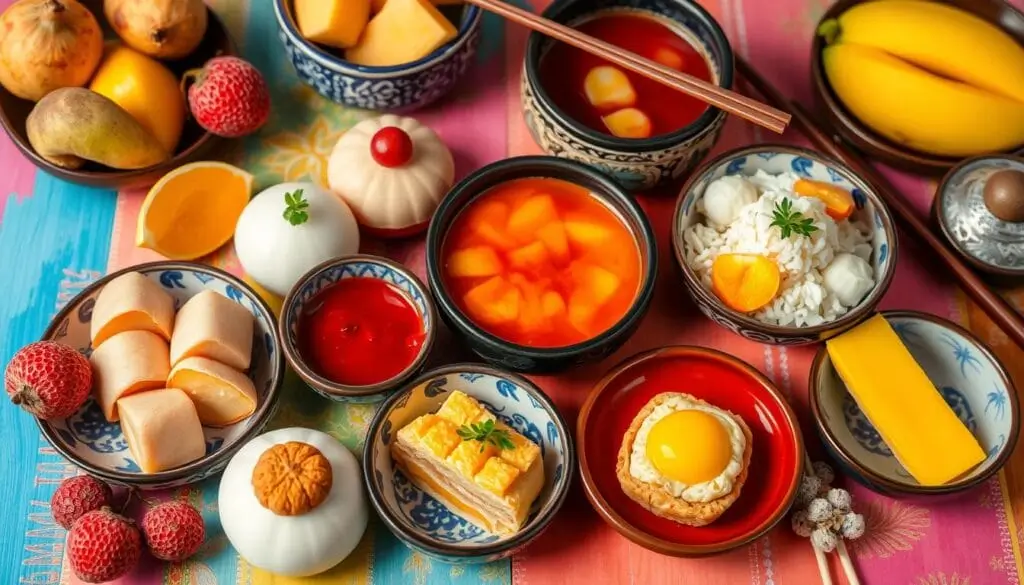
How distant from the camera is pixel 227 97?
2152mm

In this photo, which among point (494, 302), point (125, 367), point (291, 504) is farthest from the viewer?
point (494, 302)

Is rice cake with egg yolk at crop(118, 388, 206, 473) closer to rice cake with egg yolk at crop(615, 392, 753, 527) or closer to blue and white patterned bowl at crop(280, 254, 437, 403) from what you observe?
blue and white patterned bowl at crop(280, 254, 437, 403)

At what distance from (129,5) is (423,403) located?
44.1 inches

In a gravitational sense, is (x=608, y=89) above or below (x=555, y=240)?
above

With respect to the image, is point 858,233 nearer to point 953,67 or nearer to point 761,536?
point 953,67

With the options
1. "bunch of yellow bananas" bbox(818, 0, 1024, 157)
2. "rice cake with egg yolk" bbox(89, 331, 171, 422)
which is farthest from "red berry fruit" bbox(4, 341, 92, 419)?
"bunch of yellow bananas" bbox(818, 0, 1024, 157)

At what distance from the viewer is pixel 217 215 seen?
222cm

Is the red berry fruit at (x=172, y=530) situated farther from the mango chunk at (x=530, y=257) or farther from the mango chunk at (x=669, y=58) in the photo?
the mango chunk at (x=669, y=58)

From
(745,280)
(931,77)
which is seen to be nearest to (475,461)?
(745,280)

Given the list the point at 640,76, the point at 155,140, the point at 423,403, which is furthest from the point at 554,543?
the point at 155,140

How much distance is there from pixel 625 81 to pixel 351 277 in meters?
0.78

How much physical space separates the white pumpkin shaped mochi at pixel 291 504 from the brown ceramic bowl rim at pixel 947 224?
4.50ft

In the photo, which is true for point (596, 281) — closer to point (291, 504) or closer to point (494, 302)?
point (494, 302)

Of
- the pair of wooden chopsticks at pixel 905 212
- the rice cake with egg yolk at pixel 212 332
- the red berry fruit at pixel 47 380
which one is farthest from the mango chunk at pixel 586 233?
the red berry fruit at pixel 47 380
